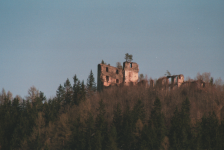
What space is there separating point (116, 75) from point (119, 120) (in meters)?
14.2

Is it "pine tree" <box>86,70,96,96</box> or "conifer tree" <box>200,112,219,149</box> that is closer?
"conifer tree" <box>200,112,219,149</box>

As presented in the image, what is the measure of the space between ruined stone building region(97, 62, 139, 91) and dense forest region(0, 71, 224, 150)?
147 cm


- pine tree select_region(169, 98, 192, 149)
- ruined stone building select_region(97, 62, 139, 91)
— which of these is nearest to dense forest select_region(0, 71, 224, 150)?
pine tree select_region(169, 98, 192, 149)

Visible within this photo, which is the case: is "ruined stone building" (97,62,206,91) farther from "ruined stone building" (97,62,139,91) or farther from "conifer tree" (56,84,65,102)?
"conifer tree" (56,84,65,102)

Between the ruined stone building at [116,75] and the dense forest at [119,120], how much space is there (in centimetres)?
147

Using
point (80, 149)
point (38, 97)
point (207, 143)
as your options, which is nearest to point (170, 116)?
point (207, 143)

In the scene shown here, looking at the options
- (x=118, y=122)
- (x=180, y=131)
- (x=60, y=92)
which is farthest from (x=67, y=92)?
(x=180, y=131)

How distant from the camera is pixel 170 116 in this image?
61.9 metres

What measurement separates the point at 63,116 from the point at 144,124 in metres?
18.2

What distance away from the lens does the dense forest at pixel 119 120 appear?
54.9 meters

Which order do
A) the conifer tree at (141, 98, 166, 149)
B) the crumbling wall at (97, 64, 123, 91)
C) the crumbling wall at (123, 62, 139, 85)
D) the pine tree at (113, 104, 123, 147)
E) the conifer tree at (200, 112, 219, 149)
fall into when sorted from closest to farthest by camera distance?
the conifer tree at (141, 98, 166, 149) → the conifer tree at (200, 112, 219, 149) → the pine tree at (113, 104, 123, 147) → the crumbling wall at (97, 64, 123, 91) → the crumbling wall at (123, 62, 139, 85)

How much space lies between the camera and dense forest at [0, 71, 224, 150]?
54.9m

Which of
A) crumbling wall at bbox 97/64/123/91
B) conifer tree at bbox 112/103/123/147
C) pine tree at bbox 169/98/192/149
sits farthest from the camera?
crumbling wall at bbox 97/64/123/91

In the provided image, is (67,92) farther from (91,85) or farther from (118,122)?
(118,122)
